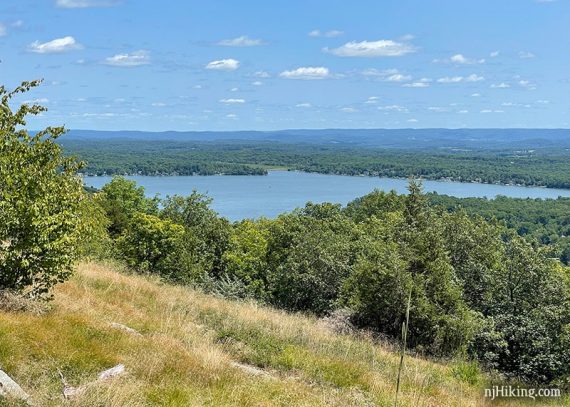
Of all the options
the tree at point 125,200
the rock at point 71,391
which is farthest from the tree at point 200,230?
the rock at point 71,391

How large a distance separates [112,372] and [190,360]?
1.04 meters

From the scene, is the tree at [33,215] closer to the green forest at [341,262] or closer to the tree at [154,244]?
the green forest at [341,262]

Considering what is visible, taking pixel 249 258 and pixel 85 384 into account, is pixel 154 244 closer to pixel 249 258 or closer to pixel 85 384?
pixel 249 258

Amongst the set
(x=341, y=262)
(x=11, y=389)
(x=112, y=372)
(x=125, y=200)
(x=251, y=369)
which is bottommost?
(x=341, y=262)

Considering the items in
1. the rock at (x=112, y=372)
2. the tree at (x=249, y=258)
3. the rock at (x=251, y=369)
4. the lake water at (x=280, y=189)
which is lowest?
the lake water at (x=280, y=189)

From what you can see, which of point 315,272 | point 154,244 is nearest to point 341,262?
point 315,272

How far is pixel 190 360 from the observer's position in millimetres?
6488

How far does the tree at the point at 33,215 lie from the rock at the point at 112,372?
1907mm

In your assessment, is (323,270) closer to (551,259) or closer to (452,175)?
(551,259)

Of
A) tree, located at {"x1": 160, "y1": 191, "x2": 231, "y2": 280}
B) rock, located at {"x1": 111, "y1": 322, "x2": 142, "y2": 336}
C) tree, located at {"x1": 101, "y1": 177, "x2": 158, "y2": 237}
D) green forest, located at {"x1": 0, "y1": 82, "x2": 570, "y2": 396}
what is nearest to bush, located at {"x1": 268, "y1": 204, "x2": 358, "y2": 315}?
green forest, located at {"x1": 0, "y1": 82, "x2": 570, "y2": 396}

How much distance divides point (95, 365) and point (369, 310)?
12.2m

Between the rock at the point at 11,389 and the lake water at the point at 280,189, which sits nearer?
the rock at the point at 11,389

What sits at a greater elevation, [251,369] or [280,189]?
[251,369]

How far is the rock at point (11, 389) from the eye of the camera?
4.52 meters
